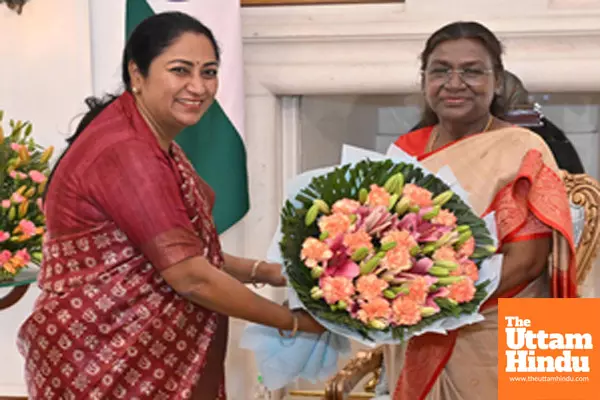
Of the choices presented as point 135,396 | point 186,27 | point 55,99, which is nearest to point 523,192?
point 186,27

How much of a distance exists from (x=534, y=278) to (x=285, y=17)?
1351 millimetres

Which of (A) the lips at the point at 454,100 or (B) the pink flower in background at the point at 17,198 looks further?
(B) the pink flower in background at the point at 17,198

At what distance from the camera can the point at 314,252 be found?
1366 millimetres

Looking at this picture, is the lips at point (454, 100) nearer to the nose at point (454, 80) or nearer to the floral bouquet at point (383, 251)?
the nose at point (454, 80)

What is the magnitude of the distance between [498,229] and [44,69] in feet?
5.99

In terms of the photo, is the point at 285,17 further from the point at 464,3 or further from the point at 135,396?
the point at 135,396

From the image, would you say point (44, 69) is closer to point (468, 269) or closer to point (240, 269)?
point (240, 269)

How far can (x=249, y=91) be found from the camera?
262 centimetres

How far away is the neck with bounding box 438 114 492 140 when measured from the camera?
1786mm

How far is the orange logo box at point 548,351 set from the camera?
5.33 feet

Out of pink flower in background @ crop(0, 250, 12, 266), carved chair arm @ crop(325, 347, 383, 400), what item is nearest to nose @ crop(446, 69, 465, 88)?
carved chair arm @ crop(325, 347, 383, 400)

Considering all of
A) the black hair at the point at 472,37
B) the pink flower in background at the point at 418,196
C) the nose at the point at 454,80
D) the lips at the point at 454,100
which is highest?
the black hair at the point at 472,37

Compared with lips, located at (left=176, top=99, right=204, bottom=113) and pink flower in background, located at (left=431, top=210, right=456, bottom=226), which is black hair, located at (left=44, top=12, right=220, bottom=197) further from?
pink flower in background, located at (left=431, top=210, right=456, bottom=226)

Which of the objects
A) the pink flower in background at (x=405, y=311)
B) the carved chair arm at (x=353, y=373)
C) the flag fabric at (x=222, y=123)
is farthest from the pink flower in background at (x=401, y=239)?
the flag fabric at (x=222, y=123)
